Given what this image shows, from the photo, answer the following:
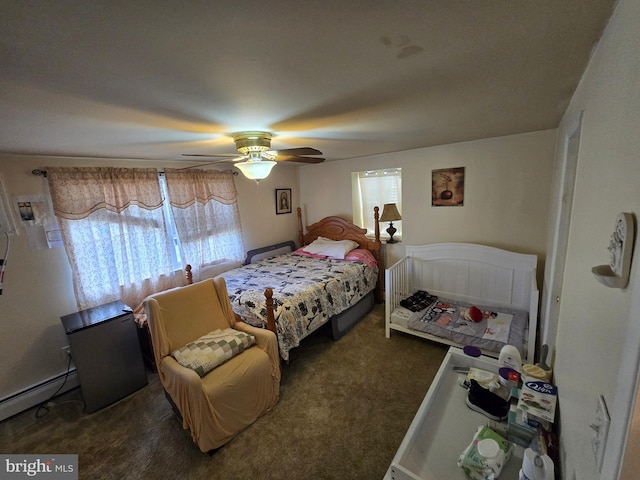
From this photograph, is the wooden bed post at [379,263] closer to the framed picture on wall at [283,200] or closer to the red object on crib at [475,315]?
the red object on crib at [475,315]

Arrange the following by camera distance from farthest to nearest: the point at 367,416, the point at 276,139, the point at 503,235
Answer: the point at 503,235, the point at 276,139, the point at 367,416

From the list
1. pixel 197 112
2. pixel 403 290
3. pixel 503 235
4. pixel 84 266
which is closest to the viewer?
pixel 197 112

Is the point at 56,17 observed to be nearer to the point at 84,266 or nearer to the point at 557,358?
the point at 557,358

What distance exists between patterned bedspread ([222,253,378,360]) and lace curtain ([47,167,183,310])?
0.88 meters

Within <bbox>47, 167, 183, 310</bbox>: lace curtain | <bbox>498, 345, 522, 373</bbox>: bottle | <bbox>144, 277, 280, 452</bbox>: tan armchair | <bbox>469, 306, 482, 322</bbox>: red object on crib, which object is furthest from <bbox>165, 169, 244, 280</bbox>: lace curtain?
<bbox>498, 345, 522, 373</bbox>: bottle

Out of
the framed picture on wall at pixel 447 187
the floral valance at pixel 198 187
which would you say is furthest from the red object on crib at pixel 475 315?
the floral valance at pixel 198 187

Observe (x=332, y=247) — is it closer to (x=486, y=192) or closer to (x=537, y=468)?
(x=486, y=192)

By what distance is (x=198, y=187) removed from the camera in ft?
10.9

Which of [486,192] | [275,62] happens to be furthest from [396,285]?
[275,62]

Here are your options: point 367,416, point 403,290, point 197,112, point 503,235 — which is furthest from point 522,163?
point 197,112

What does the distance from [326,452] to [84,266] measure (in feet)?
8.88

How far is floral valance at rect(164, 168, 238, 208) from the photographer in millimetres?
3098

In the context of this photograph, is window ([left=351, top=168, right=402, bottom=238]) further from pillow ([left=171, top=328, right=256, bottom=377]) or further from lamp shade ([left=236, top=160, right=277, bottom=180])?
pillow ([left=171, top=328, right=256, bottom=377])

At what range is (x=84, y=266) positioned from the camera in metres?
2.53
